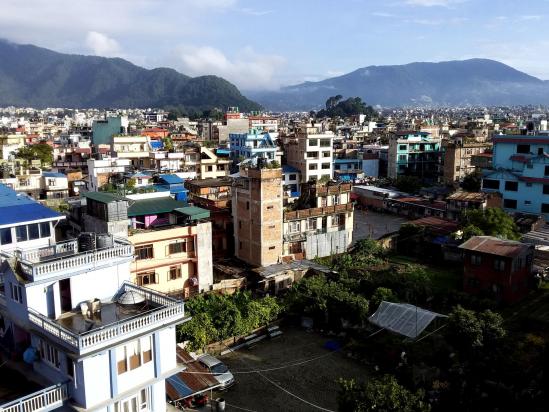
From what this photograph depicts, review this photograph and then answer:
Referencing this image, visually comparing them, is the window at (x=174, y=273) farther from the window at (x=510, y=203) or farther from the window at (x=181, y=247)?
the window at (x=510, y=203)

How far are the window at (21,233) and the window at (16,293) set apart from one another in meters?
6.98

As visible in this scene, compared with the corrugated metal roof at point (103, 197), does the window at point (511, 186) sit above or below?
below

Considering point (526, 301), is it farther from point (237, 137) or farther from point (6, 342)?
point (237, 137)

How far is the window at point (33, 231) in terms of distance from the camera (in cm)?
1938

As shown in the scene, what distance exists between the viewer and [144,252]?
986 inches

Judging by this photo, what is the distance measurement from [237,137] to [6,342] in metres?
54.4

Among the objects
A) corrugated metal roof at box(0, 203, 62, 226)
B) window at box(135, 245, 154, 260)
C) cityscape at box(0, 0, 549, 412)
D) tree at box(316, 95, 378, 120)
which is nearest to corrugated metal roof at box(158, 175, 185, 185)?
cityscape at box(0, 0, 549, 412)

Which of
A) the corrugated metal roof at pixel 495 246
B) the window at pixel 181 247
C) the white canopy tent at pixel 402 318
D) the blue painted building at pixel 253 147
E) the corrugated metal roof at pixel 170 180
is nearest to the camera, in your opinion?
the white canopy tent at pixel 402 318

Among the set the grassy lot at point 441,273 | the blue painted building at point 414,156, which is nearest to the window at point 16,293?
the grassy lot at point 441,273

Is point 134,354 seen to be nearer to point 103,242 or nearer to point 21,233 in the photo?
point 103,242

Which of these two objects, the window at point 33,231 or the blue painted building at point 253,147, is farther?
the blue painted building at point 253,147

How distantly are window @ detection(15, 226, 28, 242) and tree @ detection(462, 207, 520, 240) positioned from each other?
27.7m

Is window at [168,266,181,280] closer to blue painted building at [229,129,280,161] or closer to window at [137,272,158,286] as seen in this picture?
window at [137,272,158,286]

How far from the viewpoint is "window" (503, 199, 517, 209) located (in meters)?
44.4
